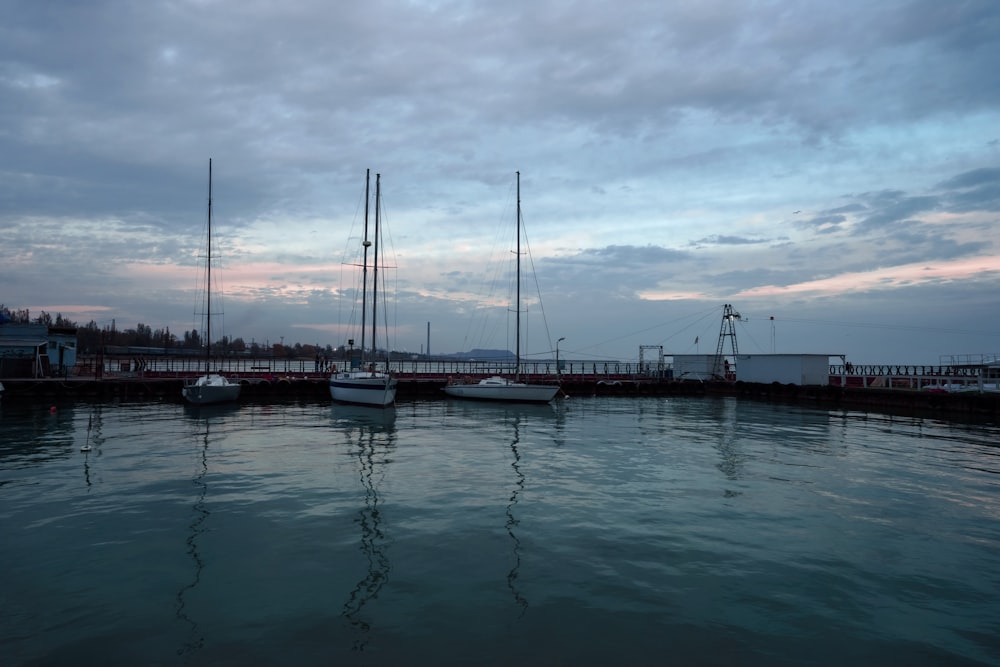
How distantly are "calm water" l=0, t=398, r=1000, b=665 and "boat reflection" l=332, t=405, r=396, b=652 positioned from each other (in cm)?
8

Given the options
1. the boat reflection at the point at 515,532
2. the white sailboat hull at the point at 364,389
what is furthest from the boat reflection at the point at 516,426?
the white sailboat hull at the point at 364,389

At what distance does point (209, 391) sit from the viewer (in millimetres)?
47188

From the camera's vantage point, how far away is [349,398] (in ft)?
161

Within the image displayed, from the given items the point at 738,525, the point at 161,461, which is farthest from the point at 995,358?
the point at 161,461

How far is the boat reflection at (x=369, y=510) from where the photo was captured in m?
9.65

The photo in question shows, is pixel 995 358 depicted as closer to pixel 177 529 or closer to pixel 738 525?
pixel 738 525

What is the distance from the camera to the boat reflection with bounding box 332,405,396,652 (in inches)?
380

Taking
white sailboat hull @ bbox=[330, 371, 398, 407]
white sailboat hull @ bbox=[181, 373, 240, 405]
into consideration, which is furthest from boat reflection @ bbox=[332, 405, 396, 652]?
white sailboat hull @ bbox=[181, 373, 240, 405]

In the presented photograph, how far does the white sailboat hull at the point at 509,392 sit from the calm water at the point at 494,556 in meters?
25.6

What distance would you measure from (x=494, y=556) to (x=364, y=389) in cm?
3655

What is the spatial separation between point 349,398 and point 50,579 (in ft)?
126

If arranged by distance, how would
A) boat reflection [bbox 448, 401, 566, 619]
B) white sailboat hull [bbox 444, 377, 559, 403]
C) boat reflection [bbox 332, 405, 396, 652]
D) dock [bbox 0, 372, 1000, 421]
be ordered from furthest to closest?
1. white sailboat hull [bbox 444, 377, 559, 403]
2. dock [bbox 0, 372, 1000, 421]
3. boat reflection [bbox 448, 401, 566, 619]
4. boat reflection [bbox 332, 405, 396, 652]

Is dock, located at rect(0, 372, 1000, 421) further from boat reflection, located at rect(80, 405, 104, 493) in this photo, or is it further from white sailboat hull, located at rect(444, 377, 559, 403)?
boat reflection, located at rect(80, 405, 104, 493)

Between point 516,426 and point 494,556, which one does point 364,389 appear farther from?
point 494,556
